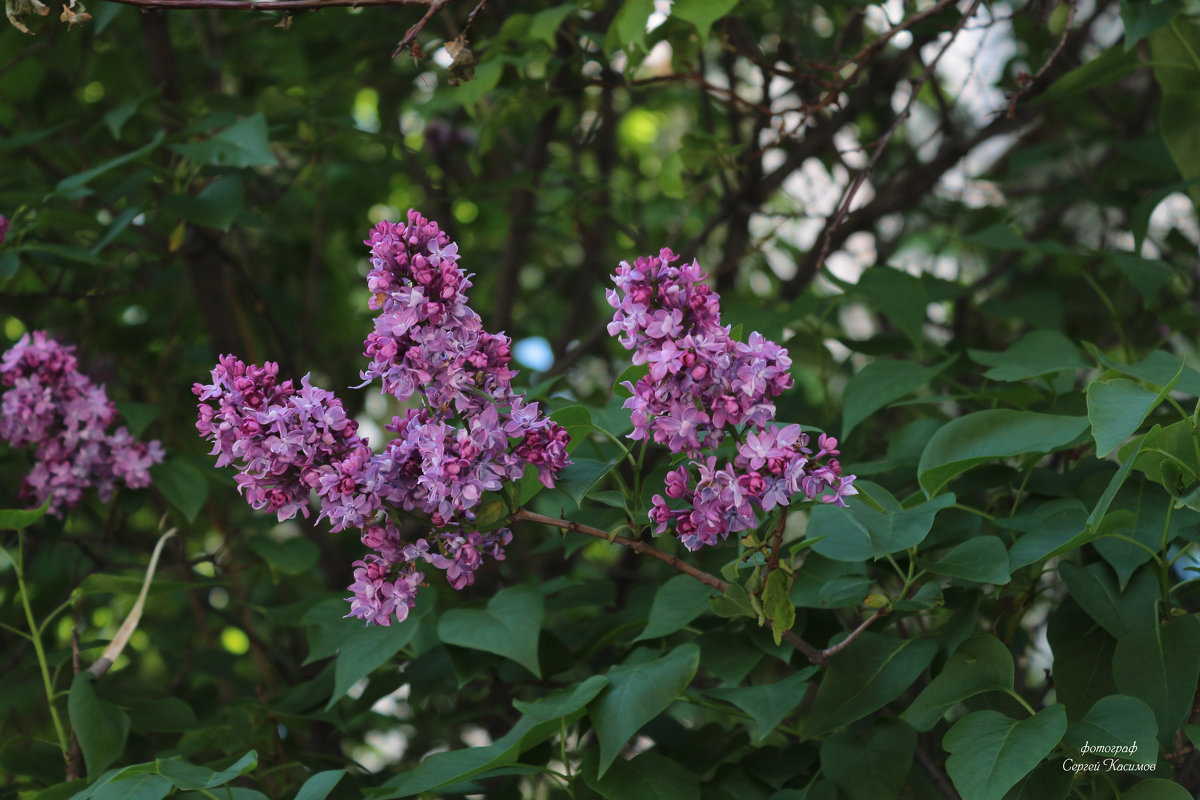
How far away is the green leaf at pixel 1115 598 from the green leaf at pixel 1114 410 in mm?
174

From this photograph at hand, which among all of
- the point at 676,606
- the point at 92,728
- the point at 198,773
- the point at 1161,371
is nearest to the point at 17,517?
the point at 92,728

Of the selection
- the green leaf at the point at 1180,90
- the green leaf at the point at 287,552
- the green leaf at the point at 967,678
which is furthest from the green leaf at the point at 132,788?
the green leaf at the point at 1180,90

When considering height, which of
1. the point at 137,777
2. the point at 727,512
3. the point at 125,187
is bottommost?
the point at 137,777

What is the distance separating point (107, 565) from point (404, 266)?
90 centimetres

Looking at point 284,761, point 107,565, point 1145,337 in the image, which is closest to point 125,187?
point 107,565

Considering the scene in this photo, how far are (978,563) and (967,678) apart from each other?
106 mm

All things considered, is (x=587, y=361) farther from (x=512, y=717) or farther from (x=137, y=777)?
(x=137, y=777)

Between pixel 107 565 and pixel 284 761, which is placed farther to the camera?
pixel 107 565

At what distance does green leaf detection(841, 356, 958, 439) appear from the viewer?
1101mm

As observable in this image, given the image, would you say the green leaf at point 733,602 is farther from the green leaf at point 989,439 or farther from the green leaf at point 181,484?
the green leaf at point 181,484

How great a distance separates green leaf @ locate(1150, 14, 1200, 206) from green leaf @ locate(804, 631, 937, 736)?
790mm

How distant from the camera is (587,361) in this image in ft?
8.16

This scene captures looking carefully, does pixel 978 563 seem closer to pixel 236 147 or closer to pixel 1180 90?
pixel 1180 90

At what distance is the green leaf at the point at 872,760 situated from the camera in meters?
0.89
